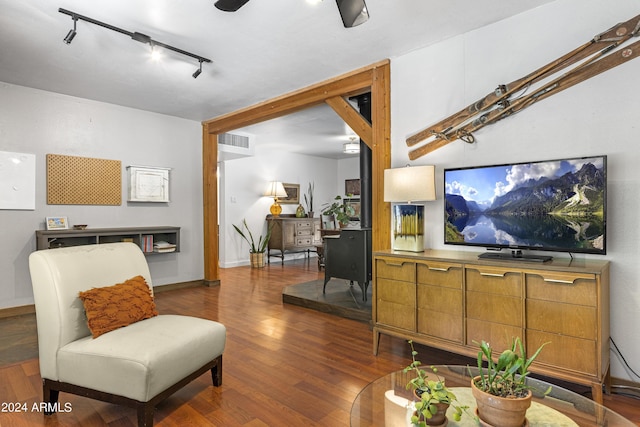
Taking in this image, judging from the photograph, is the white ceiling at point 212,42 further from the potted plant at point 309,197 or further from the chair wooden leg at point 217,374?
the potted plant at point 309,197

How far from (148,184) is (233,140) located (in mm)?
1807

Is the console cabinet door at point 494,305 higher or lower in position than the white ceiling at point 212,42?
lower

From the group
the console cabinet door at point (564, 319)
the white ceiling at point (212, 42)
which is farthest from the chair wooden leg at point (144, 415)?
the white ceiling at point (212, 42)

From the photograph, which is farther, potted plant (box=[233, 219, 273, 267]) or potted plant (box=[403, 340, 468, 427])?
potted plant (box=[233, 219, 273, 267])

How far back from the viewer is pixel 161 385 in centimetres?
181

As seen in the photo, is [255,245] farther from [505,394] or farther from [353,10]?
[505,394]

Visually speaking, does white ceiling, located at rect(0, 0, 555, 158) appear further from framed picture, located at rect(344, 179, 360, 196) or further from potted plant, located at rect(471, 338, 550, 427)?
framed picture, located at rect(344, 179, 360, 196)

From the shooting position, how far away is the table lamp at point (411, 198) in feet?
9.02

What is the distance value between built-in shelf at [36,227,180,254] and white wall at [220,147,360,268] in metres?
2.06

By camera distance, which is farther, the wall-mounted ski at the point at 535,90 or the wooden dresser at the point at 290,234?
the wooden dresser at the point at 290,234

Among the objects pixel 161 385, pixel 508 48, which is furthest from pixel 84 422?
pixel 508 48

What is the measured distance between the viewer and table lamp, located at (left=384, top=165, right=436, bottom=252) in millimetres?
2750

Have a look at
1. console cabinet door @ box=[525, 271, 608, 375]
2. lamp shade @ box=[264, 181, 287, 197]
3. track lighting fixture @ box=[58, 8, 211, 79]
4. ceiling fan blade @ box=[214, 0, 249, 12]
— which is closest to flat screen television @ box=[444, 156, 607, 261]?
console cabinet door @ box=[525, 271, 608, 375]

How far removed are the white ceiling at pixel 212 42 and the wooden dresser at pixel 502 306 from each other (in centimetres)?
177
